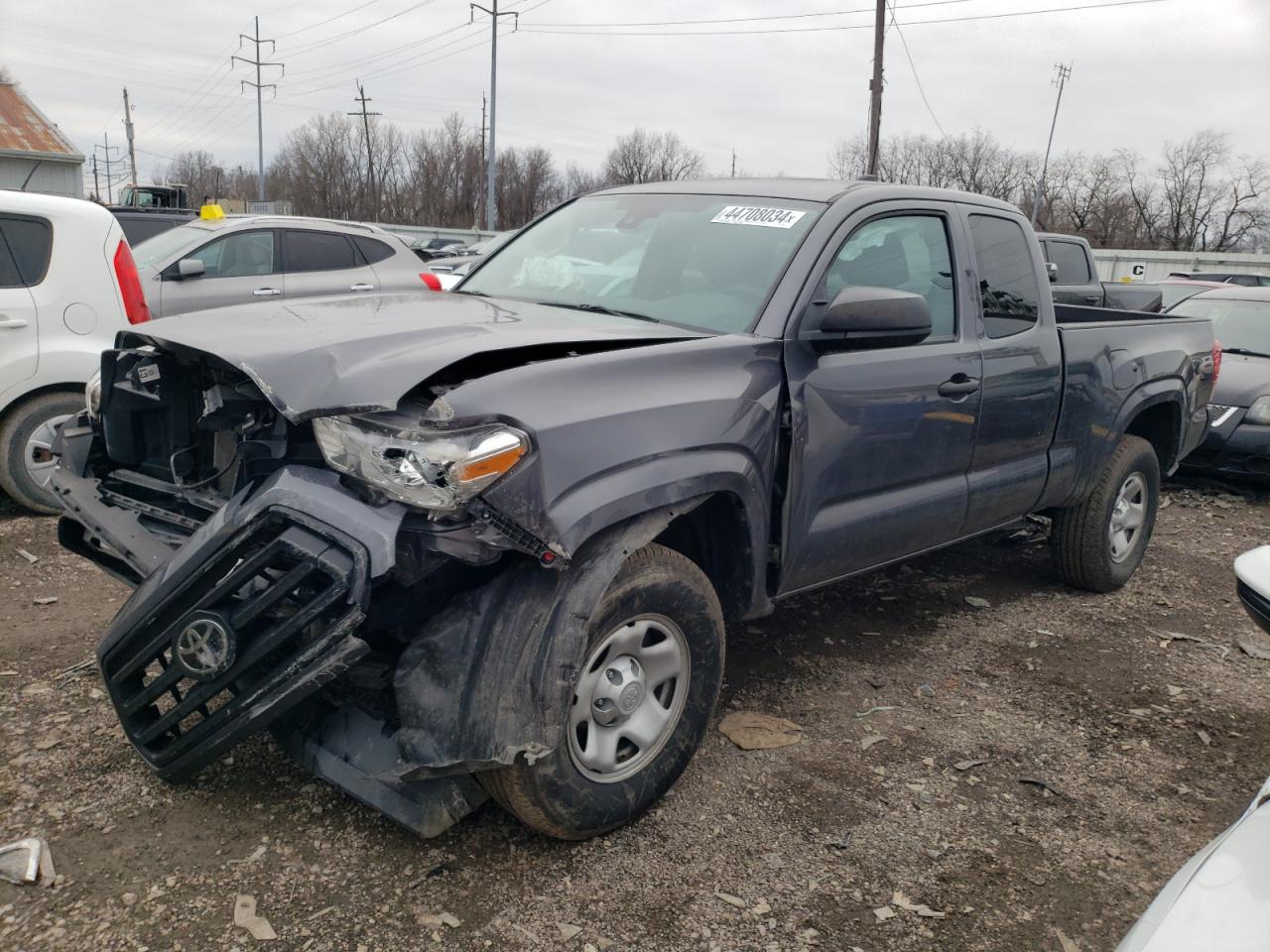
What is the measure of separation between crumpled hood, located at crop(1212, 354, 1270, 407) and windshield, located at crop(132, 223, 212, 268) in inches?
339

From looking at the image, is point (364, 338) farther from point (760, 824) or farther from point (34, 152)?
point (34, 152)

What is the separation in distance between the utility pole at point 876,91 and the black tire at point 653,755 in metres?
22.4

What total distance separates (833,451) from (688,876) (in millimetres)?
1431

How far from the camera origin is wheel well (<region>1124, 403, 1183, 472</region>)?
18.0 ft

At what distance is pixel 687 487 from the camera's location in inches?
111

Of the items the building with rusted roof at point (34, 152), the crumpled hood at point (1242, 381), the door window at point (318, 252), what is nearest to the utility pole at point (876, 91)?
the crumpled hood at point (1242, 381)

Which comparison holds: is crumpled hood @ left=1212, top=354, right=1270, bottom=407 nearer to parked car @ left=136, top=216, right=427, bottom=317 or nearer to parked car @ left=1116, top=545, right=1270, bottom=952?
parked car @ left=136, top=216, right=427, bottom=317

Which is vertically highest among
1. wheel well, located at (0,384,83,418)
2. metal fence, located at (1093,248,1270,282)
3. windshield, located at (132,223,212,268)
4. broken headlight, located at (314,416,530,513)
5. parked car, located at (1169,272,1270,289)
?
metal fence, located at (1093,248,1270,282)

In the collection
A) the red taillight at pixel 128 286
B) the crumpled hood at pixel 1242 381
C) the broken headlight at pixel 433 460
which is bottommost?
the crumpled hood at pixel 1242 381

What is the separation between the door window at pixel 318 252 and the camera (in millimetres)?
9023

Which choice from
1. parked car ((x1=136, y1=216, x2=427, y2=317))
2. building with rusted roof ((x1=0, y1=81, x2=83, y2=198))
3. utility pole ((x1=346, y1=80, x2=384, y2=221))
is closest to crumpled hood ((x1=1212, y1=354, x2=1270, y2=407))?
parked car ((x1=136, y1=216, x2=427, y2=317))

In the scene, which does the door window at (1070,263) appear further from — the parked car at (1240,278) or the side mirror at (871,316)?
the parked car at (1240,278)

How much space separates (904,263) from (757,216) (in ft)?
2.12

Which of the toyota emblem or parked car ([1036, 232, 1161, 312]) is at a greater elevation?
parked car ([1036, 232, 1161, 312])
